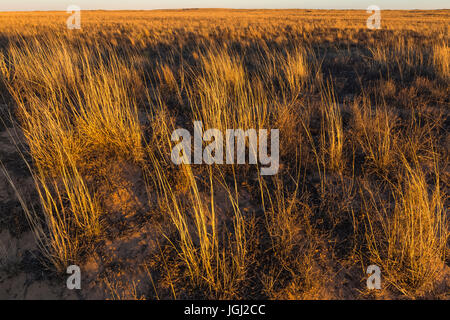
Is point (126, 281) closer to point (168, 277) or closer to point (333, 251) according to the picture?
point (168, 277)

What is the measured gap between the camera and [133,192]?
6.64ft

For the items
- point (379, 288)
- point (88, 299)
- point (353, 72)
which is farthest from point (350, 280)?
point (353, 72)

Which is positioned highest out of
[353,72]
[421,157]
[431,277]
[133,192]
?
[353,72]

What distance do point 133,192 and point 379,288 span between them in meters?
1.77

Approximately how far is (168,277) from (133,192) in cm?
82

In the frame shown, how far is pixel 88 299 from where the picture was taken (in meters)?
1.39

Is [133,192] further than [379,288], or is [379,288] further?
[133,192]

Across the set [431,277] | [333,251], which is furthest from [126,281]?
[431,277]

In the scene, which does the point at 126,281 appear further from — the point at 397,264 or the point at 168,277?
the point at 397,264

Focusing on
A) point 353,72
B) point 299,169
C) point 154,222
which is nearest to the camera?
point 154,222

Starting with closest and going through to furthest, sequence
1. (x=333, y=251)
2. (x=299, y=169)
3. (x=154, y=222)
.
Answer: (x=333, y=251), (x=154, y=222), (x=299, y=169)

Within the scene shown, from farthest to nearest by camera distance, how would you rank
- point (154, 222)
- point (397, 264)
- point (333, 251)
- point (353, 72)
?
point (353, 72)
point (154, 222)
point (333, 251)
point (397, 264)

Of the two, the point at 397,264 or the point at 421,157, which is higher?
the point at 421,157
